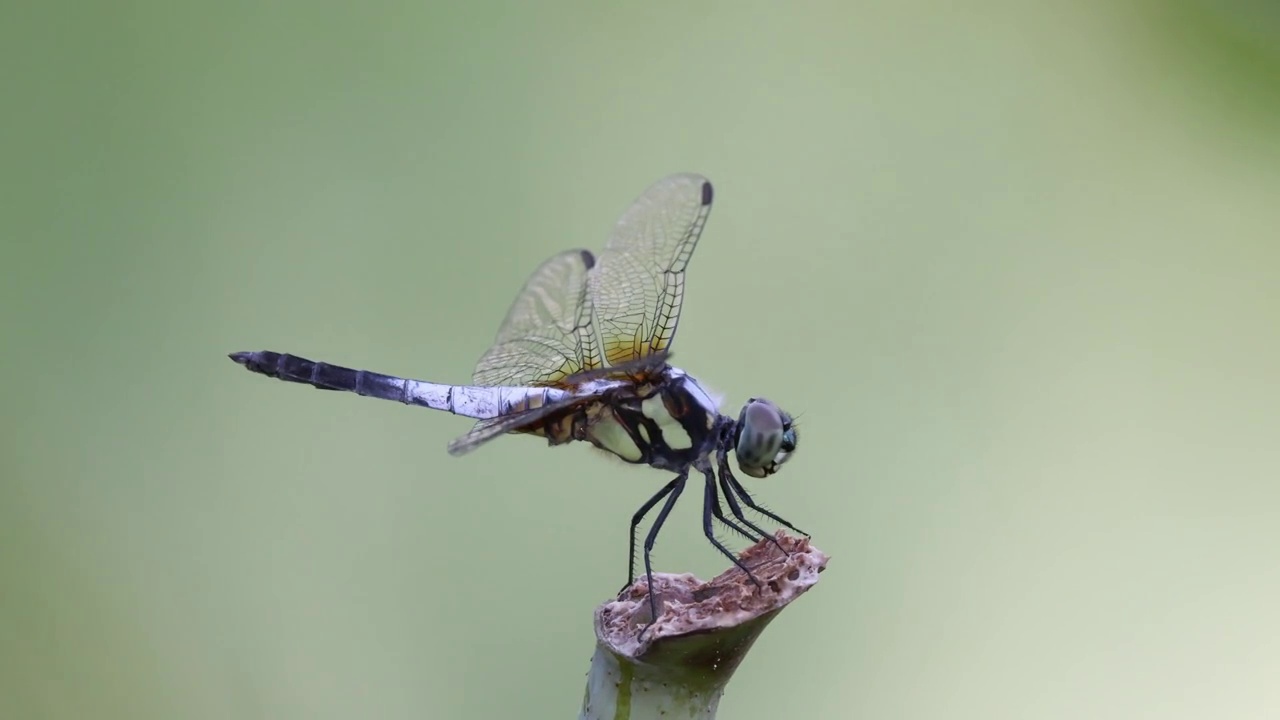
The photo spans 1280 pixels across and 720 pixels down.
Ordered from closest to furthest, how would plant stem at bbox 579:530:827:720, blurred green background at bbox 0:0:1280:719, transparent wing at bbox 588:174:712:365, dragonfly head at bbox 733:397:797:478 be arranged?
plant stem at bbox 579:530:827:720 < dragonfly head at bbox 733:397:797:478 < transparent wing at bbox 588:174:712:365 < blurred green background at bbox 0:0:1280:719

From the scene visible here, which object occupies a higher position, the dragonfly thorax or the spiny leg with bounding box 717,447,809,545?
the dragonfly thorax

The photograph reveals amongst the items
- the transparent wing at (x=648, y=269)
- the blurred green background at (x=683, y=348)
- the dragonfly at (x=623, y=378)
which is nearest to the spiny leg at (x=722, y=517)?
the dragonfly at (x=623, y=378)

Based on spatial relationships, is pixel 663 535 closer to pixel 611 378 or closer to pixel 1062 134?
pixel 611 378

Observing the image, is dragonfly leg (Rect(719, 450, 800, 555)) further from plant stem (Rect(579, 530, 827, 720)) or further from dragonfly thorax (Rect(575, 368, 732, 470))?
plant stem (Rect(579, 530, 827, 720))

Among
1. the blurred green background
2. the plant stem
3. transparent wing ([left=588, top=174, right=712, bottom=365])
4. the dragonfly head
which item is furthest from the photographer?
the blurred green background

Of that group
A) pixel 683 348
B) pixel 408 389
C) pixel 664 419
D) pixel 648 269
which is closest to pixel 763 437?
pixel 664 419

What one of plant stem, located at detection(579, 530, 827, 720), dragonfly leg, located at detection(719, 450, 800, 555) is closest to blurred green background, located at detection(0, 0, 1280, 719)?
dragonfly leg, located at detection(719, 450, 800, 555)

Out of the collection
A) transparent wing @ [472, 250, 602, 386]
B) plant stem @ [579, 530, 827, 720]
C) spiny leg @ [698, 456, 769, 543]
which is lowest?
plant stem @ [579, 530, 827, 720]

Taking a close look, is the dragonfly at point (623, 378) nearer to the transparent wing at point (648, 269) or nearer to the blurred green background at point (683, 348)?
the transparent wing at point (648, 269)

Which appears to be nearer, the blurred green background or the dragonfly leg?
the dragonfly leg
